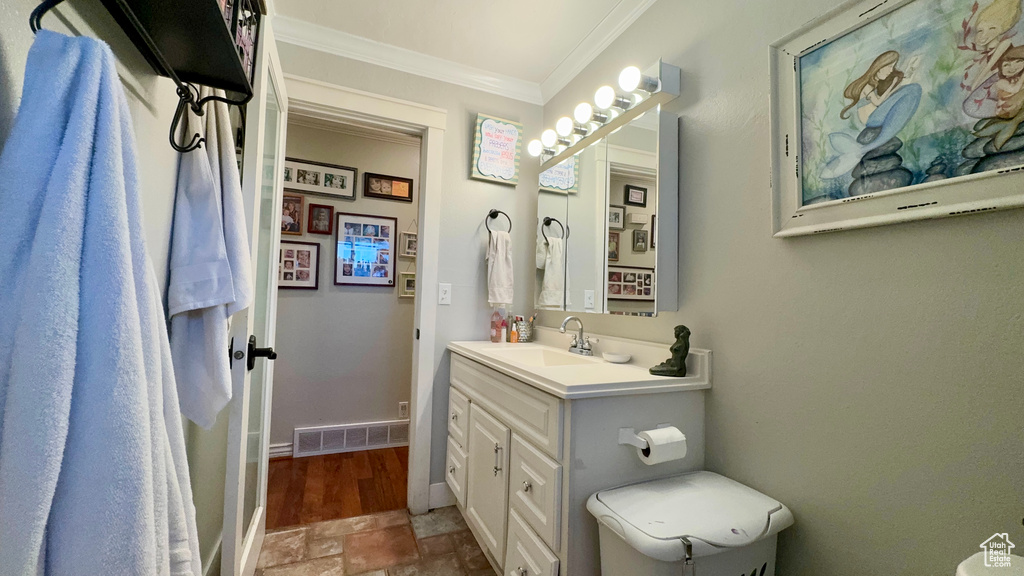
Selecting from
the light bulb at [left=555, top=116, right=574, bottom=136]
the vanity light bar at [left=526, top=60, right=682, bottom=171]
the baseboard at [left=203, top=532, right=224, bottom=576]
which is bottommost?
the baseboard at [left=203, top=532, right=224, bottom=576]

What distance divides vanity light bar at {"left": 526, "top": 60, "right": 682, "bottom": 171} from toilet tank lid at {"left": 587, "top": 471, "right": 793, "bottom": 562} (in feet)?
4.25

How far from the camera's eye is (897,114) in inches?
34.9

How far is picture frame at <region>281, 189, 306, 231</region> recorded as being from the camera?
277cm

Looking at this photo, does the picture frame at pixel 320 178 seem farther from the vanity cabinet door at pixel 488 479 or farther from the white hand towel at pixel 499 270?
the vanity cabinet door at pixel 488 479

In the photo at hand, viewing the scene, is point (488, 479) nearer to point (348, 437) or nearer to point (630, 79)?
point (630, 79)

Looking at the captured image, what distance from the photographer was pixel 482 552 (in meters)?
1.76

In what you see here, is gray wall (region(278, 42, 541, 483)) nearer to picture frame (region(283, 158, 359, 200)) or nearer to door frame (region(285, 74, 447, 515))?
door frame (region(285, 74, 447, 515))

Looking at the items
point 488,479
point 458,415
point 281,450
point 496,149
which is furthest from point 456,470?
point 496,149

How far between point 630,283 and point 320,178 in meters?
2.35

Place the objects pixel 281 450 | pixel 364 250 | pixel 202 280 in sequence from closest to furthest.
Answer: pixel 202 280 < pixel 281 450 < pixel 364 250

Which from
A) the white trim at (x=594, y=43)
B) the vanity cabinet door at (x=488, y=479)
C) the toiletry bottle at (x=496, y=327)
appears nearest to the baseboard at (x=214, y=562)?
the vanity cabinet door at (x=488, y=479)

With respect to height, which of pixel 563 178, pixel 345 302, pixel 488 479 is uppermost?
pixel 563 178

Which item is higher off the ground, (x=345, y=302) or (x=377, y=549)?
(x=345, y=302)

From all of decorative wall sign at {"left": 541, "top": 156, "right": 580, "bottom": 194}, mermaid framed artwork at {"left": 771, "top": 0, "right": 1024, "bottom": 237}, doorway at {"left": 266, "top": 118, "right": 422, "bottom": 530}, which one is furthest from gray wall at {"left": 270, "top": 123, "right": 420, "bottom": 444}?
mermaid framed artwork at {"left": 771, "top": 0, "right": 1024, "bottom": 237}
